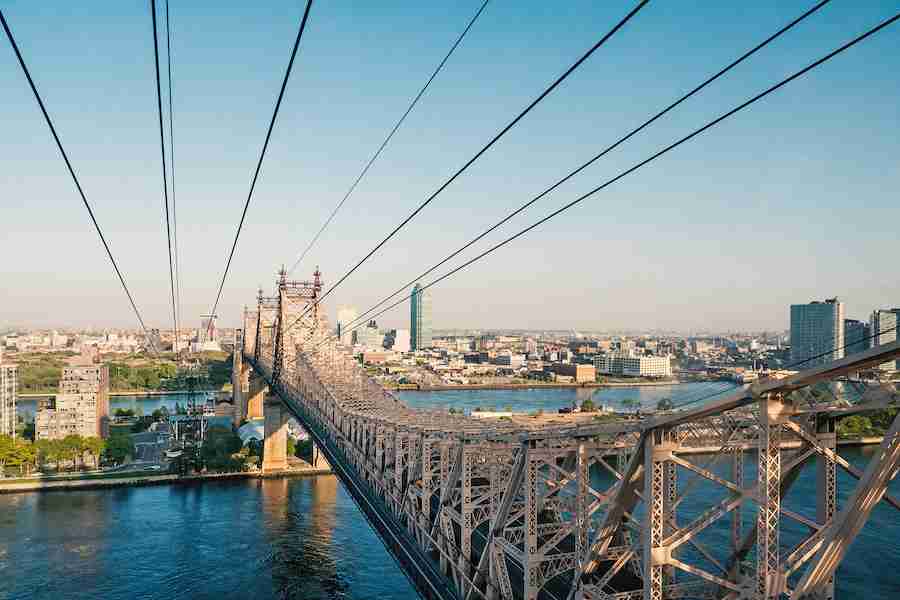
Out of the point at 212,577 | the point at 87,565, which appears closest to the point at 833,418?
the point at 212,577

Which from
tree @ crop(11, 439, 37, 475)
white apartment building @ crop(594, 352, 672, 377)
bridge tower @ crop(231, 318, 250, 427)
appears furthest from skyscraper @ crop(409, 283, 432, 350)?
tree @ crop(11, 439, 37, 475)

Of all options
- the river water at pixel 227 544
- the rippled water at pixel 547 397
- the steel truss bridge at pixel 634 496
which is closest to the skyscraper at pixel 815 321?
the rippled water at pixel 547 397

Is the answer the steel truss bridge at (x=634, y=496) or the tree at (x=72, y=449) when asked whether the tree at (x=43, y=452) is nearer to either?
the tree at (x=72, y=449)

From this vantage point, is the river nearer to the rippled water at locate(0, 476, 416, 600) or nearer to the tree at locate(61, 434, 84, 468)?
the tree at locate(61, 434, 84, 468)

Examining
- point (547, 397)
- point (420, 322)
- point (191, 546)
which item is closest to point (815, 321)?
point (547, 397)

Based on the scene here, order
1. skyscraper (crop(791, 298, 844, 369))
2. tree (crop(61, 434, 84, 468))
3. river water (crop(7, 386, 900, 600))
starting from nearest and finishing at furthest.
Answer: river water (crop(7, 386, 900, 600)) < tree (crop(61, 434, 84, 468)) < skyscraper (crop(791, 298, 844, 369))

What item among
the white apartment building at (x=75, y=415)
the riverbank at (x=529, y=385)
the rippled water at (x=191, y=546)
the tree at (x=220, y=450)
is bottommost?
the riverbank at (x=529, y=385)
